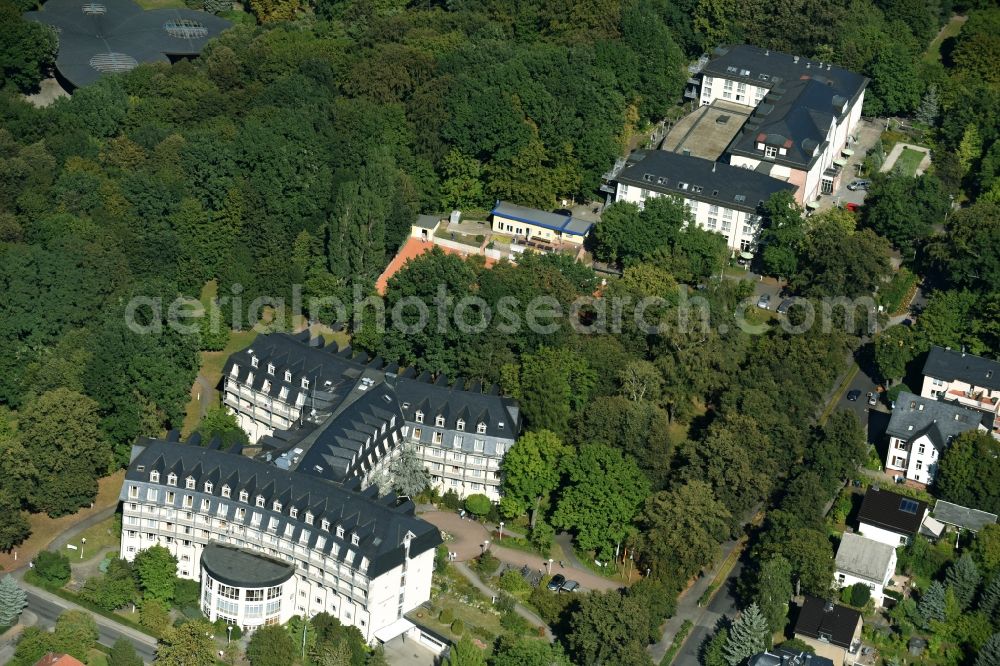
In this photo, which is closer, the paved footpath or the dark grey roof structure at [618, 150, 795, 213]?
the paved footpath

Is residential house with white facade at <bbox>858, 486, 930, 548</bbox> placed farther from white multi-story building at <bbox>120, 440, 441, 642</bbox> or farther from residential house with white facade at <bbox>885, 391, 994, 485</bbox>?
white multi-story building at <bbox>120, 440, 441, 642</bbox>

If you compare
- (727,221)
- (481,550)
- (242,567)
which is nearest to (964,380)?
(727,221)

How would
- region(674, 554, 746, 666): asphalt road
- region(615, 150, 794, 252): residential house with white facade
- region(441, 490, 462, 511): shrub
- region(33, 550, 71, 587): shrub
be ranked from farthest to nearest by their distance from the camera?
region(615, 150, 794, 252): residential house with white facade, region(441, 490, 462, 511): shrub, region(33, 550, 71, 587): shrub, region(674, 554, 746, 666): asphalt road

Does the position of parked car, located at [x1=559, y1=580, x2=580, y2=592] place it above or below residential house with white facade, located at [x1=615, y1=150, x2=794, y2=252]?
below

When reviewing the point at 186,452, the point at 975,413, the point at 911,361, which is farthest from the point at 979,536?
the point at 186,452

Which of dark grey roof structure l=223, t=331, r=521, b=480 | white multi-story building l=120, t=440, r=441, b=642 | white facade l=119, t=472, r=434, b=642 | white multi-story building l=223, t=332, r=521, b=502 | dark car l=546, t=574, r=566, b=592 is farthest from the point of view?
white multi-story building l=223, t=332, r=521, b=502

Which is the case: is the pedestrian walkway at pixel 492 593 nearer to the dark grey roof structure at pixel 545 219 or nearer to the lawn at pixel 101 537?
the lawn at pixel 101 537

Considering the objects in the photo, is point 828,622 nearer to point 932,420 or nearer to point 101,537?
point 932,420

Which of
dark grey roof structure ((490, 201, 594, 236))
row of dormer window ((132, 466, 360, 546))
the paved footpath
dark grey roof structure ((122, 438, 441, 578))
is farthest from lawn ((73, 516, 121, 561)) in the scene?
dark grey roof structure ((490, 201, 594, 236))
